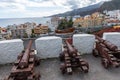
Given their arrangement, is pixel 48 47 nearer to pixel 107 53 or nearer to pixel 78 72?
pixel 78 72

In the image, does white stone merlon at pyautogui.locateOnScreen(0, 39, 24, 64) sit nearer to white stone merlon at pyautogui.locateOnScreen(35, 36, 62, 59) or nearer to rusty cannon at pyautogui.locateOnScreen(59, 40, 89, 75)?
white stone merlon at pyautogui.locateOnScreen(35, 36, 62, 59)

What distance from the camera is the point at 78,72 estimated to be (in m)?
4.42

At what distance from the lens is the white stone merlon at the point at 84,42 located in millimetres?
6012

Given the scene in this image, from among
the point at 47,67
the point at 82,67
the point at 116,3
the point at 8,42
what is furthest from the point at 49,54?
the point at 116,3

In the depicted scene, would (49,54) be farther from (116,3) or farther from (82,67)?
(116,3)

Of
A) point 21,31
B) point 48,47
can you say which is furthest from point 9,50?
point 21,31

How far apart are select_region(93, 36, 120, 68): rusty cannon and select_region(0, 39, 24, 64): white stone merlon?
2.69m

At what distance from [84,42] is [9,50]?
2690mm

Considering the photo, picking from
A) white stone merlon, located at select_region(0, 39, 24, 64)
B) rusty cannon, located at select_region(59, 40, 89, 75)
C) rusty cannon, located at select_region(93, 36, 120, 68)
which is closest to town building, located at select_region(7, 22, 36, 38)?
white stone merlon, located at select_region(0, 39, 24, 64)

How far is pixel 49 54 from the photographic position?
5.84 metres

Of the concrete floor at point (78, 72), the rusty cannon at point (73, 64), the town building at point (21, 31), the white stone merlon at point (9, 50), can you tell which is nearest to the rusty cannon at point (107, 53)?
the concrete floor at point (78, 72)

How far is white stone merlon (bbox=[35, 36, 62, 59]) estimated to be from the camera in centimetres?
570

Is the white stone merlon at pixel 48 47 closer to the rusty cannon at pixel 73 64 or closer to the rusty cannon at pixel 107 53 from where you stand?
the rusty cannon at pixel 73 64

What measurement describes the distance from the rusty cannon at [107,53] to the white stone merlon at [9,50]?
106 inches
